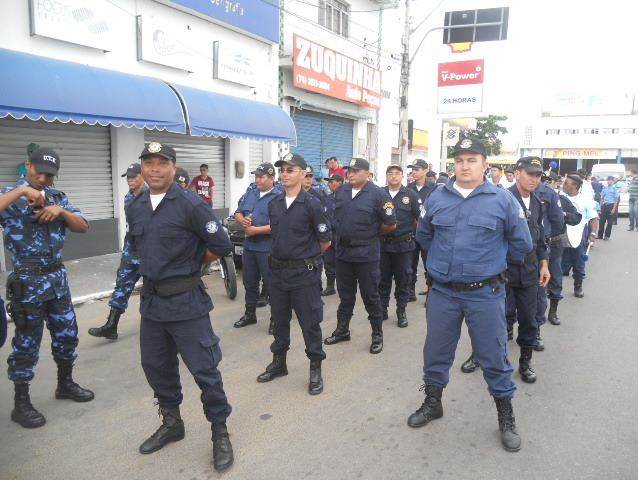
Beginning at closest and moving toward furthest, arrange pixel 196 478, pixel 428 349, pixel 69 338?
pixel 196 478 → pixel 428 349 → pixel 69 338

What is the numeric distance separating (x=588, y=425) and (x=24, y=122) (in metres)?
8.56

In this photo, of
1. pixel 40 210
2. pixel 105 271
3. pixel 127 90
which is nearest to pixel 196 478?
pixel 40 210

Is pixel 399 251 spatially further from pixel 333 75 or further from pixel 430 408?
pixel 333 75

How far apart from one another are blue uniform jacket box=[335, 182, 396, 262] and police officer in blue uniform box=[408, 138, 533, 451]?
150 centimetres

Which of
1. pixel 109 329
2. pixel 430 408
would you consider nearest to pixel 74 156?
pixel 109 329

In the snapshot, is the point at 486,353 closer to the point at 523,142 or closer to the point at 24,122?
the point at 24,122

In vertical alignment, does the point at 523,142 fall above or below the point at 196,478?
above

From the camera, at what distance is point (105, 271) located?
8094 mm

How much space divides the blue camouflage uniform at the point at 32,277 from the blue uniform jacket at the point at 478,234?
8.79ft

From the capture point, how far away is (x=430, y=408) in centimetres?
353

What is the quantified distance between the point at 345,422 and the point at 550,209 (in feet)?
9.24

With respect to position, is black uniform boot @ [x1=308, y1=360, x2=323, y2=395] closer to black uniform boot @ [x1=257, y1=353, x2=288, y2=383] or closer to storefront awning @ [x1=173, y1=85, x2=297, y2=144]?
black uniform boot @ [x1=257, y1=353, x2=288, y2=383]

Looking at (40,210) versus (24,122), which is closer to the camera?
(40,210)

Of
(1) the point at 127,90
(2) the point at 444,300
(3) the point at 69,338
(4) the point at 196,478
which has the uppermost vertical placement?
(1) the point at 127,90
